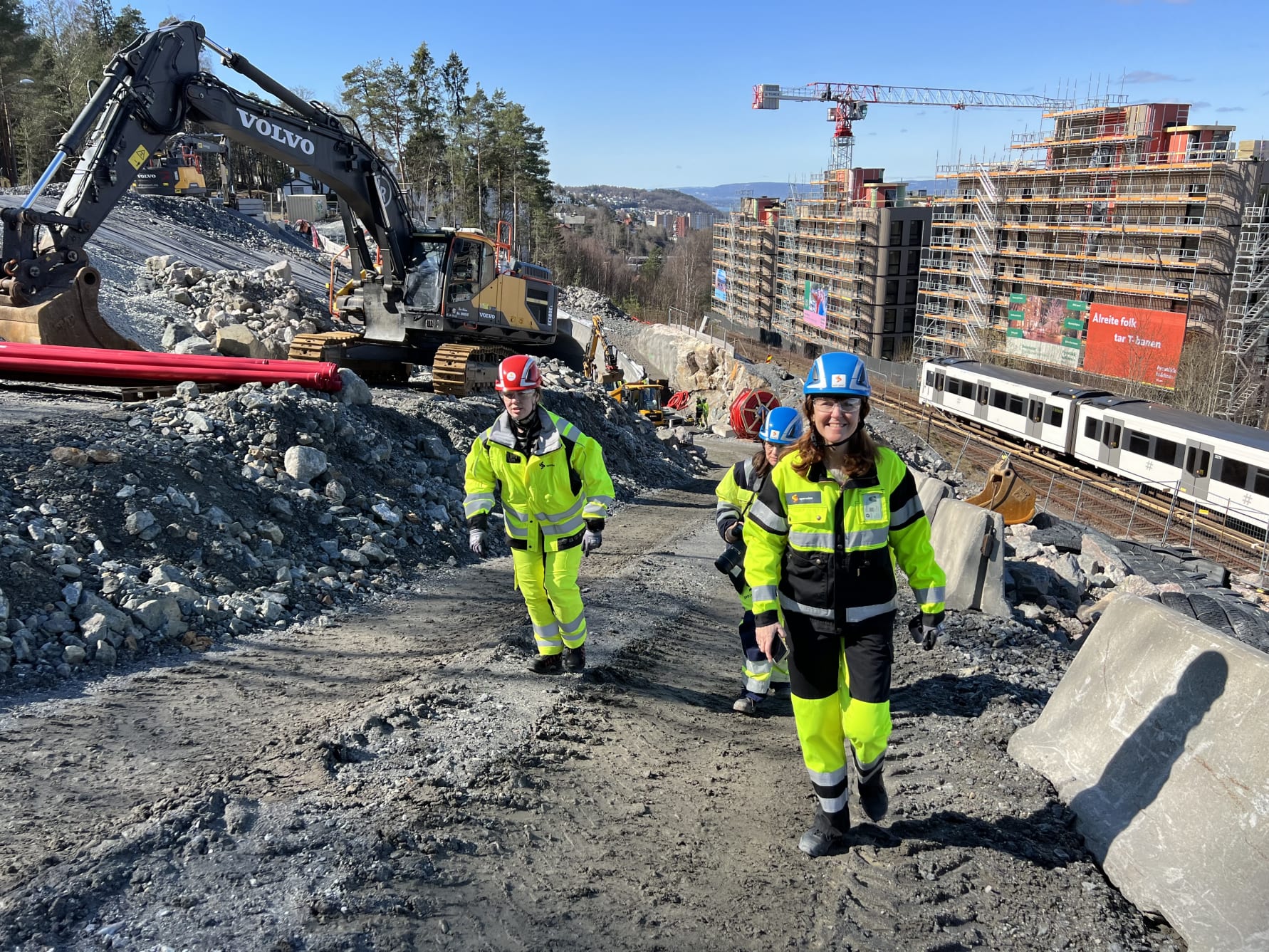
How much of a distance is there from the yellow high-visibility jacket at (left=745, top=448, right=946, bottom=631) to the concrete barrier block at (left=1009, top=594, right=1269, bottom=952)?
1.06 meters

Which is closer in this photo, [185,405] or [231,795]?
[231,795]

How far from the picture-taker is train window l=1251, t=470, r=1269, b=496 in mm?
20744

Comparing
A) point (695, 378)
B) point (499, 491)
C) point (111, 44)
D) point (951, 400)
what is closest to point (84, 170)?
point (499, 491)

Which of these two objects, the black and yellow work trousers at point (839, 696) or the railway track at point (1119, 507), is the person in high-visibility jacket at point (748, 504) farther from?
the railway track at point (1119, 507)

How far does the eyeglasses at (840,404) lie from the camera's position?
12.5 feet

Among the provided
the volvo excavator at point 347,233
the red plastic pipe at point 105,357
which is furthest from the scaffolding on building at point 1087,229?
the red plastic pipe at point 105,357

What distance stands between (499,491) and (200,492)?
357 cm

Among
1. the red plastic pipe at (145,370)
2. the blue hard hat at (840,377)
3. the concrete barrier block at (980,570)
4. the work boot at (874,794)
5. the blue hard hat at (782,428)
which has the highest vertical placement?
the blue hard hat at (840,377)

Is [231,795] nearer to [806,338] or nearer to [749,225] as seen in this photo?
[806,338]

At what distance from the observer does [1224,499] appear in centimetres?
2208

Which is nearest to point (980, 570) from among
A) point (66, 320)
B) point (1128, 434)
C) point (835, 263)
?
point (66, 320)

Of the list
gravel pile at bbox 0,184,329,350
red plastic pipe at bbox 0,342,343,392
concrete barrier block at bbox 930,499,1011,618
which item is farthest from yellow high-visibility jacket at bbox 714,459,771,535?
gravel pile at bbox 0,184,329,350

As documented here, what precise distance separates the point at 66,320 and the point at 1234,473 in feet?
80.5

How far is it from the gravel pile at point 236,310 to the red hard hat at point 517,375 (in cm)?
1283
